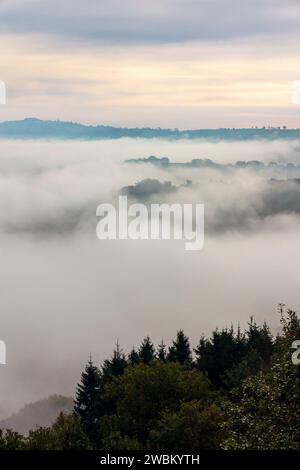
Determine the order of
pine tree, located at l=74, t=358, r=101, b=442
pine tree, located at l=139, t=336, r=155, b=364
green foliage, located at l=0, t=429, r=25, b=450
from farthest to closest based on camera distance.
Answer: pine tree, located at l=139, t=336, r=155, b=364 < pine tree, located at l=74, t=358, r=101, b=442 < green foliage, located at l=0, t=429, r=25, b=450

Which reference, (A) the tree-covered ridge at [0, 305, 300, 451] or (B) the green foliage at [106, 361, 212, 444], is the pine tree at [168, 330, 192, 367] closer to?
(A) the tree-covered ridge at [0, 305, 300, 451]

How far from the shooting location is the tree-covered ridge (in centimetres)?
3531

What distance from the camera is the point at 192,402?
5844cm

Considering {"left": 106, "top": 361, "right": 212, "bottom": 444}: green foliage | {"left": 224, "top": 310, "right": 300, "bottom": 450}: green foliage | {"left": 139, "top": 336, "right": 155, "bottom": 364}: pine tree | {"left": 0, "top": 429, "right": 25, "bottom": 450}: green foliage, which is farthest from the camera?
{"left": 139, "top": 336, "right": 155, "bottom": 364}: pine tree

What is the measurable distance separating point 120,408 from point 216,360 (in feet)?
67.3

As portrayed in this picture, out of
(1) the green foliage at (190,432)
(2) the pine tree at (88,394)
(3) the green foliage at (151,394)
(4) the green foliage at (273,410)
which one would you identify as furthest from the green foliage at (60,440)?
(2) the pine tree at (88,394)

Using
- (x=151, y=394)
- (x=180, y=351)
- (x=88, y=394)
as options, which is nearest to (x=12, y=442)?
(x=151, y=394)

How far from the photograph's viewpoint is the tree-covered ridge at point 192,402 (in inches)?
1390

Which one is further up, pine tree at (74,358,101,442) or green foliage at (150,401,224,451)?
pine tree at (74,358,101,442)

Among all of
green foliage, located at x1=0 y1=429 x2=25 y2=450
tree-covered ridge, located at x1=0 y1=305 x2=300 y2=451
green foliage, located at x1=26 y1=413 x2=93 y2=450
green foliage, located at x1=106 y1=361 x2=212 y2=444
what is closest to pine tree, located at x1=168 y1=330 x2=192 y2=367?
tree-covered ridge, located at x1=0 y1=305 x2=300 y2=451

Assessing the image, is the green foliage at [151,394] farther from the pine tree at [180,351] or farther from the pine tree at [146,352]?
the pine tree at [180,351]

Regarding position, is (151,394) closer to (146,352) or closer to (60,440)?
(60,440)
